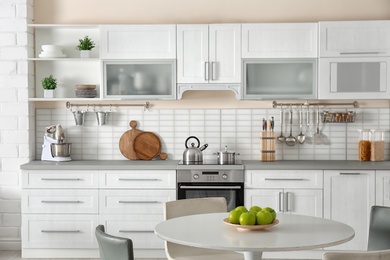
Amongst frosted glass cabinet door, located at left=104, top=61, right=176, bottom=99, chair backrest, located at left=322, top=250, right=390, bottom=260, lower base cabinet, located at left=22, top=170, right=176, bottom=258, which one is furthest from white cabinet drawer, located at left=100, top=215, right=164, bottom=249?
chair backrest, located at left=322, top=250, right=390, bottom=260

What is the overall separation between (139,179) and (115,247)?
278 centimetres

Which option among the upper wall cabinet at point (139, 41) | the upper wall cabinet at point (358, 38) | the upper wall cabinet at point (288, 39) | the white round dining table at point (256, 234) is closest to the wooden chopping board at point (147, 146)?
the upper wall cabinet at point (139, 41)

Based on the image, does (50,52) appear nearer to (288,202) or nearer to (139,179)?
(139,179)

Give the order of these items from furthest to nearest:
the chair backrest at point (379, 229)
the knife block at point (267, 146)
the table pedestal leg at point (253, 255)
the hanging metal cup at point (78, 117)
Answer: the hanging metal cup at point (78, 117), the knife block at point (267, 146), the chair backrest at point (379, 229), the table pedestal leg at point (253, 255)

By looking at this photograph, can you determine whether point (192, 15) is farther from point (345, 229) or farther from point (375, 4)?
point (345, 229)

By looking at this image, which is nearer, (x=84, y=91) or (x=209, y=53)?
(x=209, y=53)

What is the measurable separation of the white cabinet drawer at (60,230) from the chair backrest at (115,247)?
2.73 meters

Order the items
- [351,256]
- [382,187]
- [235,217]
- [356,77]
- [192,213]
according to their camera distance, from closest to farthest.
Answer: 1. [351,256]
2. [235,217]
3. [192,213]
4. [382,187]
5. [356,77]

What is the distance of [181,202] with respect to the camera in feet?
14.8

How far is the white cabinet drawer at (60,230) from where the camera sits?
6004 millimetres

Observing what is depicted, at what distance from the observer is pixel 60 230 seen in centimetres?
602

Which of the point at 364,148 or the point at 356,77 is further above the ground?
the point at 356,77

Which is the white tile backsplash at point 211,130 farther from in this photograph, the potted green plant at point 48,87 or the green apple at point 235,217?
the green apple at point 235,217

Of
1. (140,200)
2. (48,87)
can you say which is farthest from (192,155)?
(48,87)
